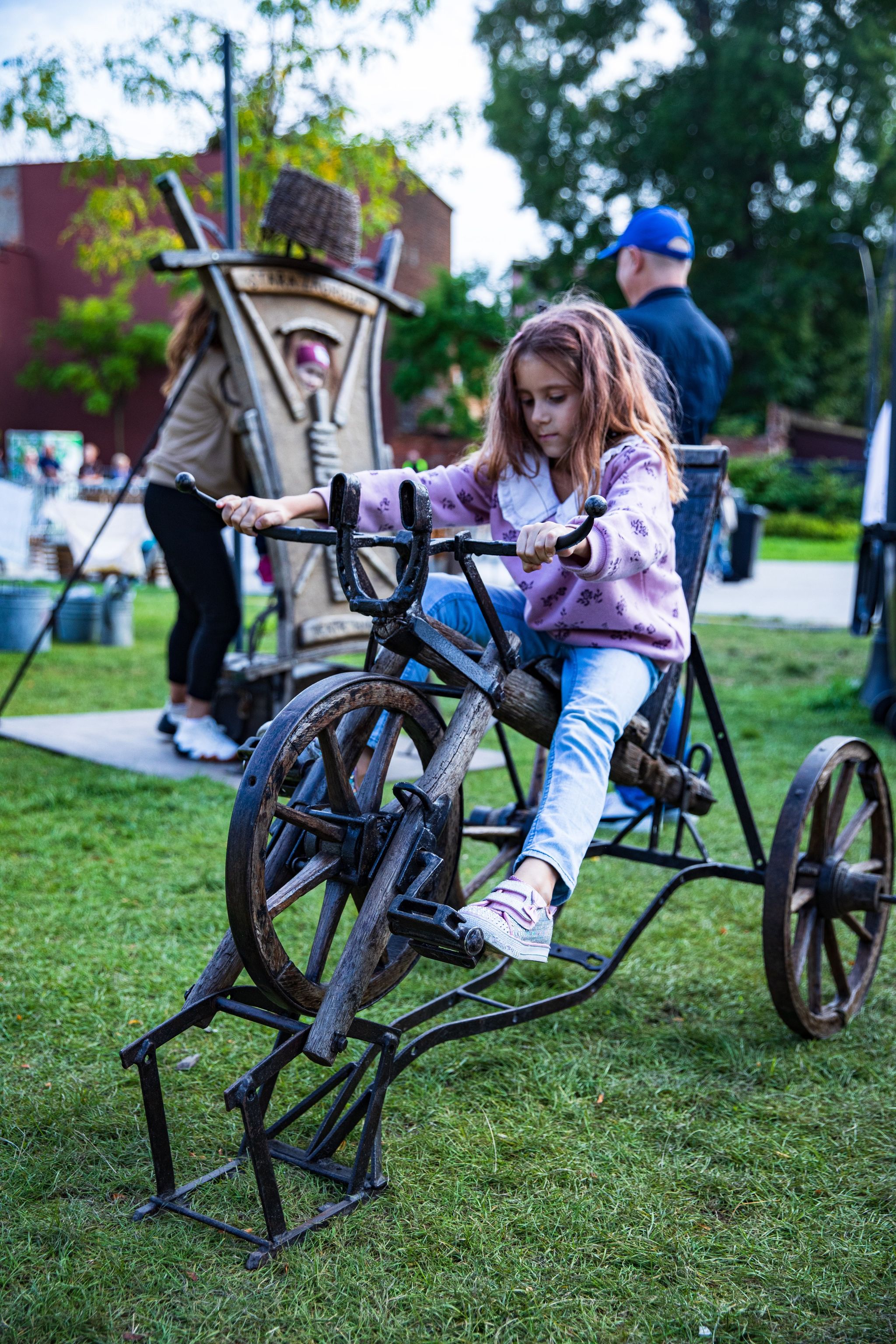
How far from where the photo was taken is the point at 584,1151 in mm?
2252

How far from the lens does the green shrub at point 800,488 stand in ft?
91.6

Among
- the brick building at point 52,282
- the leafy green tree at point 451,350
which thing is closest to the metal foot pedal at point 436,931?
the leafy green tree at point 451,350

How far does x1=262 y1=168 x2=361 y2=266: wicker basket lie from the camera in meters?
5.29

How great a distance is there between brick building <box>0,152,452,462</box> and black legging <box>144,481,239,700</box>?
28435 millimetres

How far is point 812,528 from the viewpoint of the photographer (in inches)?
1046

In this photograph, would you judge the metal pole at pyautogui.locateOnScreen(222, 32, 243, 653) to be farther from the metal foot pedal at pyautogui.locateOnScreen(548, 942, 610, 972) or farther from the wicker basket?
the metal foot pedal at pyautogui.locateOnScreen(548, 942, 610, 972)

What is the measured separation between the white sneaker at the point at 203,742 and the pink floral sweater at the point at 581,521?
9.72ft

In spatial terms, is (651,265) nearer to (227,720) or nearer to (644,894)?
(644,894)

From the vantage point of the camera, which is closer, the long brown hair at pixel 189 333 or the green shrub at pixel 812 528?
the long brown hair at pixel 189 333

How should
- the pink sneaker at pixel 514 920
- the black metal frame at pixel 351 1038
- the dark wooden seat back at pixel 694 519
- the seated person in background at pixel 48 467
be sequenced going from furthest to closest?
the seated person in background at pixel 48 467, the dark wooden seat back at pixel 694 519, the pink sneaker at pixel 514 920, the black metal frame at pixel 351 1038

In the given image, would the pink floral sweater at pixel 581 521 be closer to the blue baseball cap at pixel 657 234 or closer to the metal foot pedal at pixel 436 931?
the metal foot pedal at pixel 436 931

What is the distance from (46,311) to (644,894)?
36.4 meters

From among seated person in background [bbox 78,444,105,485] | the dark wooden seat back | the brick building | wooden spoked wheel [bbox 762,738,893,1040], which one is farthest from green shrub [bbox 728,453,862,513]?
the dark wooden seat back

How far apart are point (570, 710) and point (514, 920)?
531 millimetres
